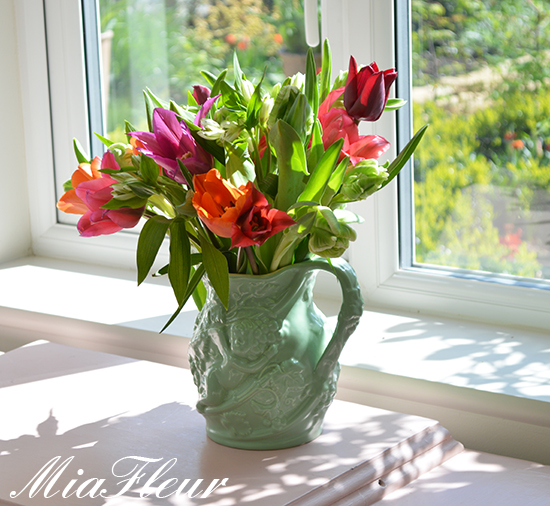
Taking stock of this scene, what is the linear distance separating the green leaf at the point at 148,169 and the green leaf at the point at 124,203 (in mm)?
24

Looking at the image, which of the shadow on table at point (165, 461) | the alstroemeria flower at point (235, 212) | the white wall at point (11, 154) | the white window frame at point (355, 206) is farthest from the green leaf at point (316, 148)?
the white wall at point (11, 154)

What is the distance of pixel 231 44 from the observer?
144 centimetres

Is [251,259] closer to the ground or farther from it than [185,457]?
farther from it

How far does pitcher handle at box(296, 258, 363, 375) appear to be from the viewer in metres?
0.81

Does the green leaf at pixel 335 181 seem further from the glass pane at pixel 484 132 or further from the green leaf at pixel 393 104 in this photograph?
the glass pane at pixel 484 132

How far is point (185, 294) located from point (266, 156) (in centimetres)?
17

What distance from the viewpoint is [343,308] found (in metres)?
0.82

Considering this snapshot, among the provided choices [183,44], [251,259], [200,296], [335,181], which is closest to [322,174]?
[335,181]

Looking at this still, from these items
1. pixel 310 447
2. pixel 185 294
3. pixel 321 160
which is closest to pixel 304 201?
pixel 321 160

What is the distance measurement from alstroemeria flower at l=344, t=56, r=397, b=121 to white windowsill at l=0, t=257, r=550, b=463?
438 millimetres

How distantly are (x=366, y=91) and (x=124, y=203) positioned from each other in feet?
0.87

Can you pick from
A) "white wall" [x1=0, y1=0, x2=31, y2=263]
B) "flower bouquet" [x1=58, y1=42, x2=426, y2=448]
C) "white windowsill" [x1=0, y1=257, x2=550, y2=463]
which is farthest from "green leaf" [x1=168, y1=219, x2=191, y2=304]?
"white wall" [x1=0, y1=0, x2=31, y2=263]

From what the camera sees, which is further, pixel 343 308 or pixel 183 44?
pixel 183 44

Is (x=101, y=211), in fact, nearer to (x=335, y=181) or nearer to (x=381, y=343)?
(x=335, y=181)
